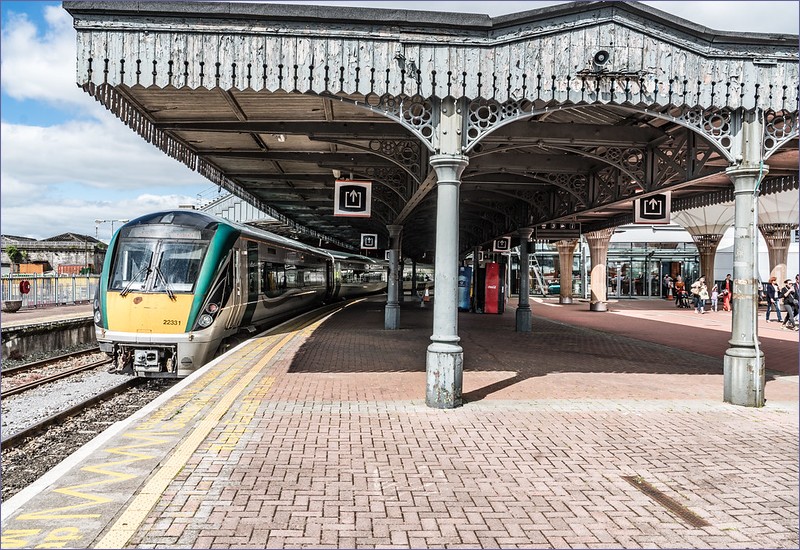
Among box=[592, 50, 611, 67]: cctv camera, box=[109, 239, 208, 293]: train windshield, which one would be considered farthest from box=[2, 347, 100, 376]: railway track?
box=[592, 50, 611, 67]: cctv camera

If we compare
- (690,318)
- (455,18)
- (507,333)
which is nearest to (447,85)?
(455,18)

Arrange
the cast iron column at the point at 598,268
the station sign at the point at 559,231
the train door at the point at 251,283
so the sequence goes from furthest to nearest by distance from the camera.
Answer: the cast iron column at the point at 598,268, the station sign at the point at 559,231, the train door at the point at 251,283

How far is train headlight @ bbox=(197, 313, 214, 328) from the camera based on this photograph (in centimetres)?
1108

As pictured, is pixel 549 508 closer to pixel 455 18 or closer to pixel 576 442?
pixel 576 442

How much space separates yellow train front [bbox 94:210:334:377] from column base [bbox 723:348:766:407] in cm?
844

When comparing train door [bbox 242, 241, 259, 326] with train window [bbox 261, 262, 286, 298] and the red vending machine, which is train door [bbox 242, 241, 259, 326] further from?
the red vending machine

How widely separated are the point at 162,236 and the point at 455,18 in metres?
6.73

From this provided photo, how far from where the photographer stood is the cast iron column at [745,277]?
8125 millimetres

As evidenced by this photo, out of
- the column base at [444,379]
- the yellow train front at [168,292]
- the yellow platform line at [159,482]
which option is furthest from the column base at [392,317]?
the column base at [444,379]

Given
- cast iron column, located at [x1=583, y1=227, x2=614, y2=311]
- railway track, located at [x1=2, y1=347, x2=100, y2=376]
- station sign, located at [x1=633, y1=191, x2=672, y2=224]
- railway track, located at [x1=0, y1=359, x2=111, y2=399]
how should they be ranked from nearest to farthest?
railway track, located at [x1=0, y1=359, x2=111, y2=399], railway track, located at [x1=2, y1=347, x2=100, y2=376], station sign, located at [x1=633, y1=191, x2=672, y2=224], cast iron column, located at [x1=583, y1=227, x2=614, y2=311]

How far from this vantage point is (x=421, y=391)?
8.69 meters

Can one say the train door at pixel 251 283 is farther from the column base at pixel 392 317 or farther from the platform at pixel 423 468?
the column base at pixel 392 317

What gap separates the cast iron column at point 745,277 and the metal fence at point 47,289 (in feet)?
72.0

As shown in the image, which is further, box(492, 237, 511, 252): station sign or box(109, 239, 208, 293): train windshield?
box(492, 237, 511, 252): station sign
